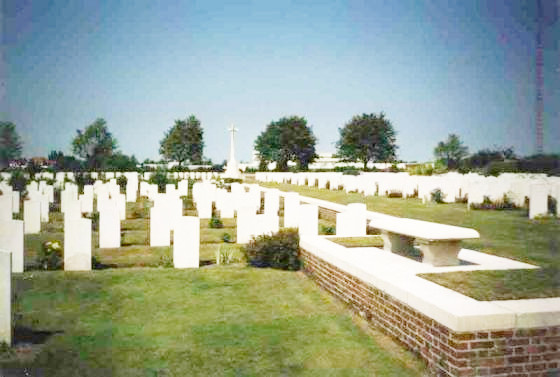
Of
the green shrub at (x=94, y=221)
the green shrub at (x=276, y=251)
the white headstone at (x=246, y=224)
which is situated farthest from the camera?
the green shrub at (x=94, y=221)

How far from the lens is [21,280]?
875 cm

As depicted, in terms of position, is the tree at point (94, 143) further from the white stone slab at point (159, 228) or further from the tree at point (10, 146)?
the white stone slab at point (159, 228)

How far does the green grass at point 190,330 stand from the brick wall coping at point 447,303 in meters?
0.57

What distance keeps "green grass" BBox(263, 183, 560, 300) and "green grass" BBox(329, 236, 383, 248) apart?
1.85 m

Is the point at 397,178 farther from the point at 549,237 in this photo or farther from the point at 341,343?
the point at 341,343

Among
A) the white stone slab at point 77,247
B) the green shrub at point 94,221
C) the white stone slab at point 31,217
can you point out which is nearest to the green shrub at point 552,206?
the white stone slab at point 77,247

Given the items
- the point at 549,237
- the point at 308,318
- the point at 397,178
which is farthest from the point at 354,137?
the point at 308,318

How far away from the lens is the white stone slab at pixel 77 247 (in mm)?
Result: 9633

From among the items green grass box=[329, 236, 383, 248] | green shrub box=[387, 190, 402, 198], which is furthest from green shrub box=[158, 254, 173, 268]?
green shrub box=[387, 190, 402, 198]

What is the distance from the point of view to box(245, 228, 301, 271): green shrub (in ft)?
32.6

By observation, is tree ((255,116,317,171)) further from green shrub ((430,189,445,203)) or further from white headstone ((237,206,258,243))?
white headstone ((237,206,258,243))

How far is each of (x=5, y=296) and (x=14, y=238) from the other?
411 cm

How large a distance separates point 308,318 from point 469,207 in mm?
13994

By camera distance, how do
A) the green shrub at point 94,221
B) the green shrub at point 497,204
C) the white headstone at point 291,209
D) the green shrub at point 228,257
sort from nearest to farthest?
1. the green shrub at point 228,257
2. the white headstone at point 291,209
3. the green shrub at point 94,221
4. the green shrub at point 497,204
